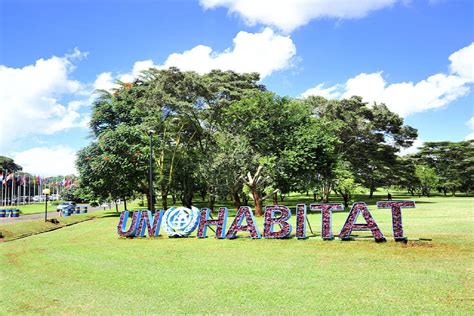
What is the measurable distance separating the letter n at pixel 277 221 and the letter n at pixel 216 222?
2177 mm

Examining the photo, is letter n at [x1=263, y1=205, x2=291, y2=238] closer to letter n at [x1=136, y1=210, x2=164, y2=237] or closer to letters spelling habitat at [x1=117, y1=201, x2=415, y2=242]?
letters spelling habitat at [x1=117, y1=201, x2=415, y2=242]

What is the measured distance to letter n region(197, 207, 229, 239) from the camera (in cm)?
1881

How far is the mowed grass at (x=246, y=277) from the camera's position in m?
8.23

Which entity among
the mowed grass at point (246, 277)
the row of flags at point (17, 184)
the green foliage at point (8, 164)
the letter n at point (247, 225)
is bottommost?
the mowed grass at point (246, 277)

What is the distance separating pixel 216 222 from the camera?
19.1 metres

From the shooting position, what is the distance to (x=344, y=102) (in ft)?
166

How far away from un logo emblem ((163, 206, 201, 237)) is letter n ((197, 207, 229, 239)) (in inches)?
12.7

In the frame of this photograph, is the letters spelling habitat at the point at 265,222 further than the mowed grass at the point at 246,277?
Yes

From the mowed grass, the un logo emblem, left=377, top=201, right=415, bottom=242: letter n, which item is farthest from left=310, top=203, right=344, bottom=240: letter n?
the un logo emblem

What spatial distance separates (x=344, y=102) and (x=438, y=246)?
38415 millimetres

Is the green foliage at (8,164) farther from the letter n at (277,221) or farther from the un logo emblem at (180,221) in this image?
the letter n at (277,221)

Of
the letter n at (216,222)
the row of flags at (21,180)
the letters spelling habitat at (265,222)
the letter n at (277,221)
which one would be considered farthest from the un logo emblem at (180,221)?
the row of flags at (21,180)

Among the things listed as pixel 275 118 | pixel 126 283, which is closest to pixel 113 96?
pixel 275 118

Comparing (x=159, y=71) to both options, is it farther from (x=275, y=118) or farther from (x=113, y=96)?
(x=275, y=118)
